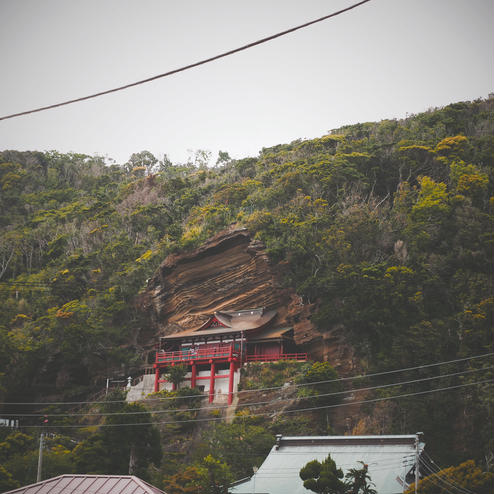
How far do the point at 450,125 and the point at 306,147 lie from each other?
Answer: 1332cm

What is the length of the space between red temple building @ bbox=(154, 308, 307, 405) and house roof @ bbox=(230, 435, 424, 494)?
9.25 meters

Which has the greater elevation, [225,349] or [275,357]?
[225,349]

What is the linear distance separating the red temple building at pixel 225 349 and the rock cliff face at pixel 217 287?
1.28 metres

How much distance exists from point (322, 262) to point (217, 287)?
9.22 m

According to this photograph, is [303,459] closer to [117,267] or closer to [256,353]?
[256,353]

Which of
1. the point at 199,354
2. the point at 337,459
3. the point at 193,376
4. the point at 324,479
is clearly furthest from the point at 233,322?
the point at 324,479

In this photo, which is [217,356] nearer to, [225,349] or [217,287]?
[225,349]

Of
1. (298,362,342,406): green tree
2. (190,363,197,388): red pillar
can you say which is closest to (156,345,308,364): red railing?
(190,363,197,388): red pillar

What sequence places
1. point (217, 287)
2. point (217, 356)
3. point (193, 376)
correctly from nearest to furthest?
point (217, 356) → point (193, 376) → point (217, 287)

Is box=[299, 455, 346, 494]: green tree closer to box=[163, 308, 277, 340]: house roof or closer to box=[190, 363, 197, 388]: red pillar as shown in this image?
box=[163, 308, 277, 340]: house roof

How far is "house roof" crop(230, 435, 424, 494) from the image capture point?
26.3 m

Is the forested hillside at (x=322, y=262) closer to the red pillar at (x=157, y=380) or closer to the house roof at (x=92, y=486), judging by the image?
the red pillar at (x=157, y=380)

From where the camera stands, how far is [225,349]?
4050 centimetres

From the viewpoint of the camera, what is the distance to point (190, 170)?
8469 centimetres
